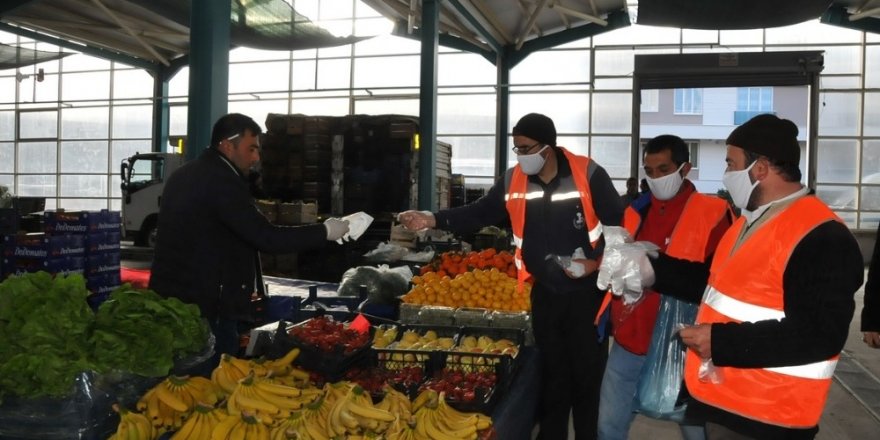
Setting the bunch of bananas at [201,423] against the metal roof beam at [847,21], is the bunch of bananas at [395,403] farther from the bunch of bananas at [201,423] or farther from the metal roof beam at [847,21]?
the metal roof beam at [847,21]

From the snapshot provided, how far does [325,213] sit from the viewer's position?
10.4 metres

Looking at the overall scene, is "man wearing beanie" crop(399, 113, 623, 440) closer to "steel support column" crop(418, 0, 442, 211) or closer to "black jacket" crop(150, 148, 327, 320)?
"black jacket" crop(150, 148, 327, 320)

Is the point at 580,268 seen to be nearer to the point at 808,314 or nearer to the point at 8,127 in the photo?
the point at 808,314

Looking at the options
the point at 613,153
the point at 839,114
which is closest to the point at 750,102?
the point at 839,114

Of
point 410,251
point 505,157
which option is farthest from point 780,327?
point 505,157

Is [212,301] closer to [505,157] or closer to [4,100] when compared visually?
[505,157]

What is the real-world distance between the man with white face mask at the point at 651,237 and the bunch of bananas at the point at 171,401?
1.88m

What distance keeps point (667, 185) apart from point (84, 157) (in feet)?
72.4

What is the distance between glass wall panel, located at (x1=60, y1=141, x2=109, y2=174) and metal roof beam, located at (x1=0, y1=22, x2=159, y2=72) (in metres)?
2.88

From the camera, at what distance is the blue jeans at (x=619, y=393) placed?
11.0ft

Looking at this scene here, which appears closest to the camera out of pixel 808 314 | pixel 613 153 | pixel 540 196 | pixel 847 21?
pixel 808 314

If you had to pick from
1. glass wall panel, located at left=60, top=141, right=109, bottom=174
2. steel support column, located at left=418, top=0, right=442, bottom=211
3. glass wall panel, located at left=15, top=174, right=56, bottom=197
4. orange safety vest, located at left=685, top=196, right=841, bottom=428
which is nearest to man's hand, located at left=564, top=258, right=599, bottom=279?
orange safety vest, located at left=685, top=196, right=841, bottom=428

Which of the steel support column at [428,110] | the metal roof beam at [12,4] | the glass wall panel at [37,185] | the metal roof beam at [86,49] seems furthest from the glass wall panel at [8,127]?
the steel support column at [428,110]

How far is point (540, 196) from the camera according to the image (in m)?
3.63
